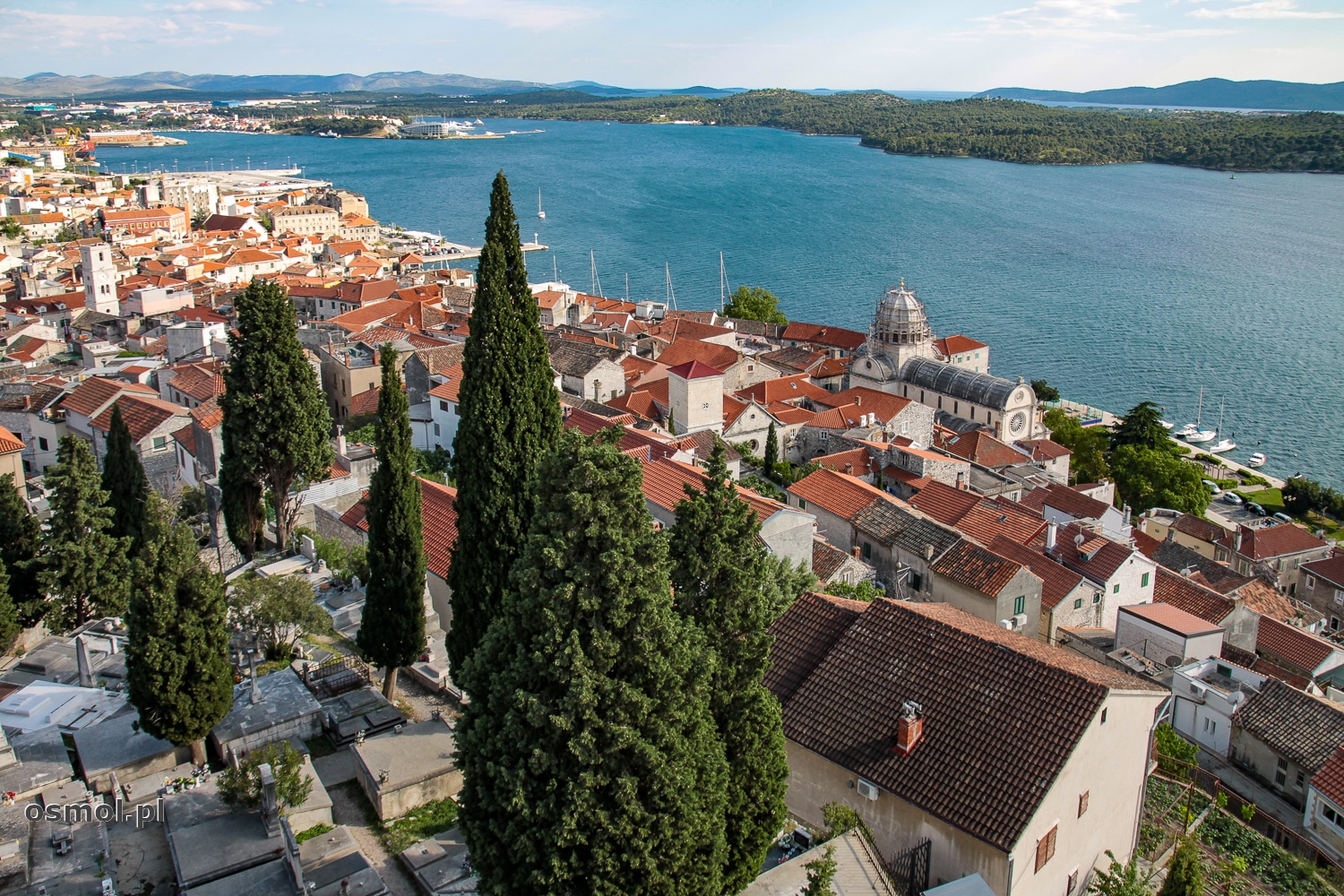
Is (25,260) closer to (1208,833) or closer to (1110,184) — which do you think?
(1208,833)

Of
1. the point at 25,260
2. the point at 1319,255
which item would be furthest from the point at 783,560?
the point at 1319,255

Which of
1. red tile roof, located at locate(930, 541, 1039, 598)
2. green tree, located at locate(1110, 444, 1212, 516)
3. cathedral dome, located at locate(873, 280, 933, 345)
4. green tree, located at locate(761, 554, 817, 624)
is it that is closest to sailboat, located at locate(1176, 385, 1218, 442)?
green tree, located at locate(1110, 444, 1212, 516)

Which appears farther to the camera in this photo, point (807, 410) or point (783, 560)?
point (807, 410)

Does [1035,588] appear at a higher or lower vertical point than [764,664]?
lower

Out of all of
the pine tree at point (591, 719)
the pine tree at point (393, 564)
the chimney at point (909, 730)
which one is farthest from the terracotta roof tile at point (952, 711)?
the pine tree at point (393, 564)

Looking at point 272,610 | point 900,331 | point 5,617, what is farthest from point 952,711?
point 900,331

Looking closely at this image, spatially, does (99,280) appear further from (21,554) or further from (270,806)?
(270,806)

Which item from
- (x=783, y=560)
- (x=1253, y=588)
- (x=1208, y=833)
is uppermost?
(x=783, y=560)
